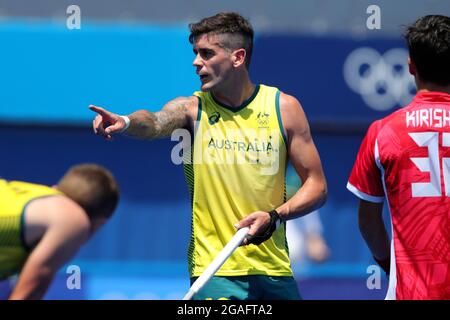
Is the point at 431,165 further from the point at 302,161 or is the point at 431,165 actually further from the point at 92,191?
the point at 92,191

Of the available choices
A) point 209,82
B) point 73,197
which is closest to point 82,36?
point 209,82

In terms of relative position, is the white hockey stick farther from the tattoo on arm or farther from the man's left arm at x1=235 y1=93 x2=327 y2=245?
the tattoo on arm

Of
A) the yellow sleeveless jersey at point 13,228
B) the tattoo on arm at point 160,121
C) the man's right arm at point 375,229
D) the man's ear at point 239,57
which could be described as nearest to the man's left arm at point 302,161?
the man's ear at point 239,57

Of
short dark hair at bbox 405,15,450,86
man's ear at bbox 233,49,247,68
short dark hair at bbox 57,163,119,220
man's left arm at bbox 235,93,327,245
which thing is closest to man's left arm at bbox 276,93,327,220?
man's left arm at bbox 235,93,327,245

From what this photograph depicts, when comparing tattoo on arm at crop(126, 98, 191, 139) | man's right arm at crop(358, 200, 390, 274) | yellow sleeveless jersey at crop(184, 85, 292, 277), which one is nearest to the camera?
man's right arm at crop(358, 200, 390, 274)

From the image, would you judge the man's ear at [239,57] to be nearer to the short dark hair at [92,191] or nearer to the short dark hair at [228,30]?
the short dark hair at [228,30]

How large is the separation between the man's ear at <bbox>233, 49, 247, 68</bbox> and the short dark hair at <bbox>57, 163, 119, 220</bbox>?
1.84m

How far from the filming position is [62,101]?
541 inches

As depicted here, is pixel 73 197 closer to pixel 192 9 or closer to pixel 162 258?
pixel 162 258

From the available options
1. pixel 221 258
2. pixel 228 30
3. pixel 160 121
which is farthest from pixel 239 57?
pixel 221 258

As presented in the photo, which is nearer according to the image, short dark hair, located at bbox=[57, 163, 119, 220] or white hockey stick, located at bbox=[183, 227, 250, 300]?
short dark hair, located at bbox=[57, 163, 119, 220]

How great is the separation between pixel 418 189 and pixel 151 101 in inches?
338

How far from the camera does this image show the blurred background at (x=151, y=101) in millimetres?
13602

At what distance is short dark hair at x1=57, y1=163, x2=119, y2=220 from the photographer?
535 centimetres
